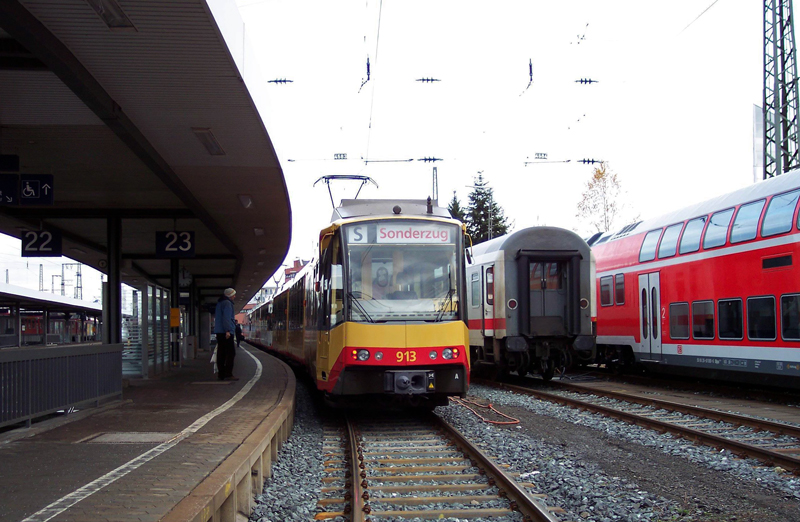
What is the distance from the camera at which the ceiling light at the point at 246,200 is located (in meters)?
13.9

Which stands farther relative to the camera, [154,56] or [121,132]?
[121,132]

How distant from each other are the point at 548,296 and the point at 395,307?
6.37 metres

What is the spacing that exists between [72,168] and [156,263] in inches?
663

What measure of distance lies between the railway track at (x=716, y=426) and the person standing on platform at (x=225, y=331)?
6.36 m

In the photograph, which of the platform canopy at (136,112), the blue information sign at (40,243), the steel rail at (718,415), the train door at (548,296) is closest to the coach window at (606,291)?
the train door at (548,296)

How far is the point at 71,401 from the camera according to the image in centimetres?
913

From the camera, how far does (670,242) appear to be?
15406mm

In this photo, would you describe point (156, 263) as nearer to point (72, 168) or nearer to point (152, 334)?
point (152, 334)

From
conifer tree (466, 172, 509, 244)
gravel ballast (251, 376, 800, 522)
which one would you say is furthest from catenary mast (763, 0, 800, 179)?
conifer tree (466, 172, 509, 244)

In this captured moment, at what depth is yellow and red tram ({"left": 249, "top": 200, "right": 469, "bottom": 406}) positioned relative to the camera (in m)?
9.33

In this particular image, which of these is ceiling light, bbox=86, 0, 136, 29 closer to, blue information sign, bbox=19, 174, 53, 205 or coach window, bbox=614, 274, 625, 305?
blue information sign, bbox=19, 174, 53, 205

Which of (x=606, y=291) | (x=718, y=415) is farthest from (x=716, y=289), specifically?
(x=606, y=291)

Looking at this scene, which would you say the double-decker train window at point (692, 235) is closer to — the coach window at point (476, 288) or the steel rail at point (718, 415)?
the steel rail at point (718, 415)

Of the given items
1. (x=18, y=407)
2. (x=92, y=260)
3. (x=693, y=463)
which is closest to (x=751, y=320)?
(x=693, y=463)
